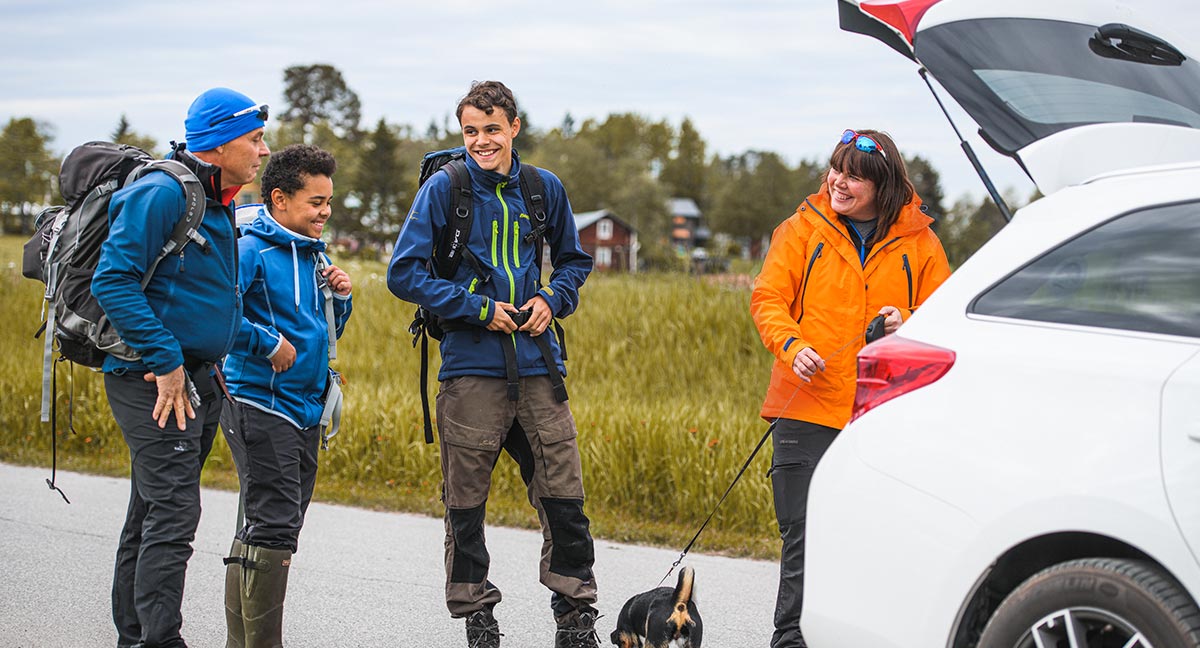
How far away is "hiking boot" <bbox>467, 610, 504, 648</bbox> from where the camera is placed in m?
4.68

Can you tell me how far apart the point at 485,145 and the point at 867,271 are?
62.9 inches

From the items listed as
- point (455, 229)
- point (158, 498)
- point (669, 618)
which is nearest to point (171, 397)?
point (158, 498)

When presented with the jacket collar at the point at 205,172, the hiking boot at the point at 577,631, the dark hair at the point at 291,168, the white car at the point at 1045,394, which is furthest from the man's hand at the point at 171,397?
the white car at the point at 1045,394

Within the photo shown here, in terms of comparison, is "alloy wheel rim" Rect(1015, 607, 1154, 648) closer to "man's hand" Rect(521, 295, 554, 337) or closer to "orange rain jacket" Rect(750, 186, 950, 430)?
"orange rain jacket" Rect(750, 186, 950, 430)

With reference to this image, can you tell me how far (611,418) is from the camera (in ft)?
27.5

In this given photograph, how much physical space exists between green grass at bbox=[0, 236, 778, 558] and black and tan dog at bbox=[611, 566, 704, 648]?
259 centimetres

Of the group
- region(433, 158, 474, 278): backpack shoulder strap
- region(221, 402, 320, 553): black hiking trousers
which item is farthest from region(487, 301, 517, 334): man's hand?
region(221, 402, 320, 553): black hiking trousers

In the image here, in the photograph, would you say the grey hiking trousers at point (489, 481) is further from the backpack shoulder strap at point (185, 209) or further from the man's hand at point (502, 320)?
the backpack shoulder strap at point (185, 209)

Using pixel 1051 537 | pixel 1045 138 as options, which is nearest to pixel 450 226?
pixel 1045 138

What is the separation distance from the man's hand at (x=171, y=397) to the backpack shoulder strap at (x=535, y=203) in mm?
1492

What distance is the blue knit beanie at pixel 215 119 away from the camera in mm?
4156

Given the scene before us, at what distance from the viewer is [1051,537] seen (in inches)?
115

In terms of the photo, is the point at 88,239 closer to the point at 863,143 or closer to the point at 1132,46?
the point at 863,143

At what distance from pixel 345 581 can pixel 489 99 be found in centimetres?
281
